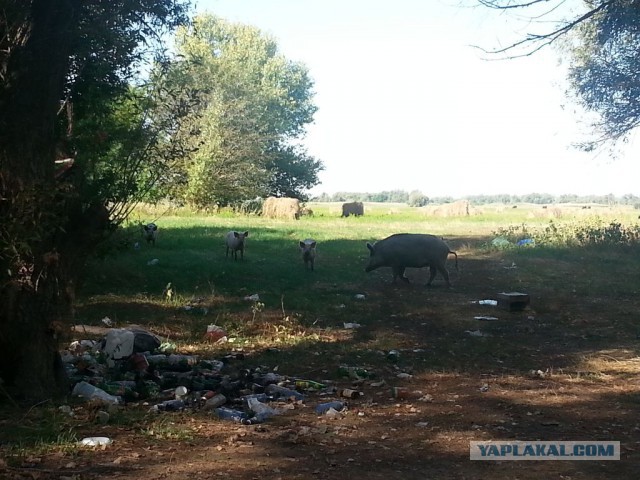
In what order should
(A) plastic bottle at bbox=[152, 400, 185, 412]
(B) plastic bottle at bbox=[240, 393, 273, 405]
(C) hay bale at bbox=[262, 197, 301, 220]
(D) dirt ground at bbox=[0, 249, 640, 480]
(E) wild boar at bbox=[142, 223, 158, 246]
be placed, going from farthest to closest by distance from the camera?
(C) hay bale at bbox=[262, 197, 301, 220]
(E) wild boar at bbox=[142, 223, 158, 246]
(B) plastic bottle at bbox=[240, 393, 273, 405]
(A) plastic bottle at bbox=[152, 400, 185, 412]
(D) dirt ground at bbox=[0, 249, 640, 480]

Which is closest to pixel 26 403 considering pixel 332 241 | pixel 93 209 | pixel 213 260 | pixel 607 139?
pixel 93 209

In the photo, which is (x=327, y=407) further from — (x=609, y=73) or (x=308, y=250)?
(x=609, y=73)

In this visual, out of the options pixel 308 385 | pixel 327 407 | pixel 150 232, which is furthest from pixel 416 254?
pixel 327 407

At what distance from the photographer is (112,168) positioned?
7.46 metres

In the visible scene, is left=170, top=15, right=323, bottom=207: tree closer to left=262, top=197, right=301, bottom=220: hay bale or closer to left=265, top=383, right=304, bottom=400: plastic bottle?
left=262, top=197, right=301, bottom=220: hay bale

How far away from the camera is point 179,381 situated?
683 centimetres

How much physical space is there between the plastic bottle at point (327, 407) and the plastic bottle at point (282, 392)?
40cm

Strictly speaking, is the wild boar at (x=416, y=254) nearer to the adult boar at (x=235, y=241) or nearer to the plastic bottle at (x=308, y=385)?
the adult boar at (x=235, y=241)

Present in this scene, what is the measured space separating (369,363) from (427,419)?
2.34 m

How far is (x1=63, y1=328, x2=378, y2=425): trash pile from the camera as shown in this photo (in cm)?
607

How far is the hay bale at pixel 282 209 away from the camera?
112 feet

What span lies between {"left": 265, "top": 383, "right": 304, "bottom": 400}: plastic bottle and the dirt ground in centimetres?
15

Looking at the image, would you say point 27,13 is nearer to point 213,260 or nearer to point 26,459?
point 26,459

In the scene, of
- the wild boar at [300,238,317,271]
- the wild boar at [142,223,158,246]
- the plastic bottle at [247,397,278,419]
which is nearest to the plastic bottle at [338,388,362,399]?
the plastic bottle at [247,397,278,419]
